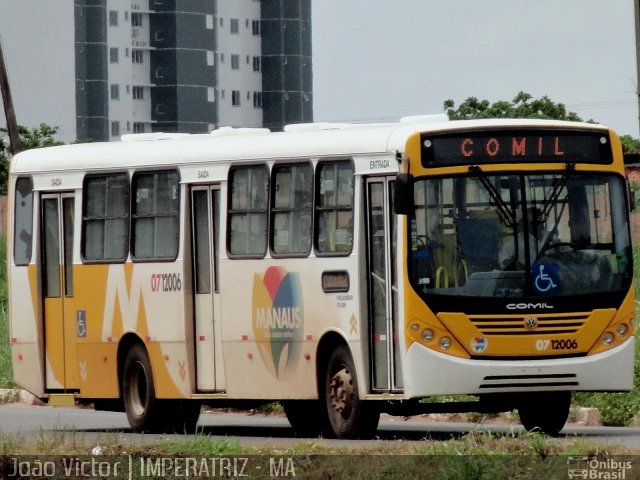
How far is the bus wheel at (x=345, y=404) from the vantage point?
59.7 ft

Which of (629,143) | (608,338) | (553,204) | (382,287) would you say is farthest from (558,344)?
(629,143)

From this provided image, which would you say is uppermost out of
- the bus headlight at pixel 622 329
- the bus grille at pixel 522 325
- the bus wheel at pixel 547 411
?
the bus grille at pixel 522 325

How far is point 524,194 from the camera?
18.1 metres

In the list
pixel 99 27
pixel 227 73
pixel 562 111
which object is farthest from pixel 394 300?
pixel 227 73

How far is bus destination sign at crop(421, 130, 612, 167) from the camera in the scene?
18.0 m

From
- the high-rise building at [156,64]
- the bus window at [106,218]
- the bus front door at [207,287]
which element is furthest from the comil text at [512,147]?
the high-rise building at [156,64]

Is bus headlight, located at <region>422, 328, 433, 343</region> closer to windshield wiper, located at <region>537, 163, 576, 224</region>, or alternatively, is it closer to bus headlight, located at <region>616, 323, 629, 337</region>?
windshield wiper, located at <region>537, 163, 576, 224</region>

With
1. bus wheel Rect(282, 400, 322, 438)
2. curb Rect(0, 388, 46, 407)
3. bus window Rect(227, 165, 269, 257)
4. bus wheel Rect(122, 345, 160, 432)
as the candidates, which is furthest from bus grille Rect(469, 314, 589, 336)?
curb Rect(0, 388, 46, 407)

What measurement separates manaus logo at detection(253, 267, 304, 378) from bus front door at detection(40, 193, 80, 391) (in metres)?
3.23

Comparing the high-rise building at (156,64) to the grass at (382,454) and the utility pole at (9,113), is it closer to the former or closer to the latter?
the utility pole at (9,113)

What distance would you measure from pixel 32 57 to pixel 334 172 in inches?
4514

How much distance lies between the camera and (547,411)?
1895 cm

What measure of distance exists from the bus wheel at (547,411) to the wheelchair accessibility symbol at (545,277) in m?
1.16

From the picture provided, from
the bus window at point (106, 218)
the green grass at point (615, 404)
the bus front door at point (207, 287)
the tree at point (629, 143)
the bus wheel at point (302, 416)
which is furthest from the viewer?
the tree at point (629, 143)
